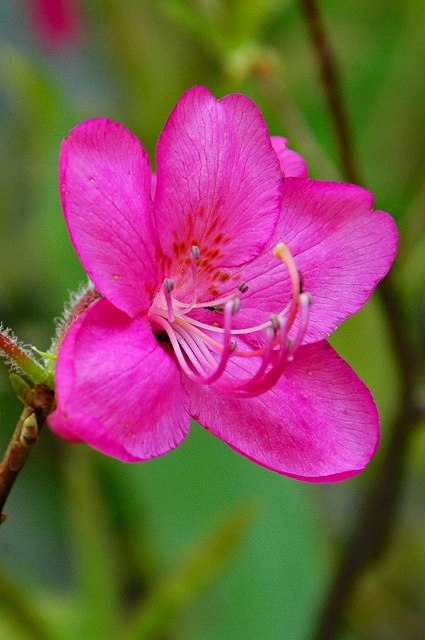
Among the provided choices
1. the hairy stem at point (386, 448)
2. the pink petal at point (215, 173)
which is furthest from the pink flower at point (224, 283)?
the hairy stem at point (386, 448)

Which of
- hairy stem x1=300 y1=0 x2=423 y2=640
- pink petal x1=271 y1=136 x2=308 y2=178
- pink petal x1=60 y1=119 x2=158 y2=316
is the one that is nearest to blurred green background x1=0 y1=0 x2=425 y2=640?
hairy stem x1=300 y1=0 x2=423 y2=640

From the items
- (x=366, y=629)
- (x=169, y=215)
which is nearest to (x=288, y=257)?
(x=169, y=215)

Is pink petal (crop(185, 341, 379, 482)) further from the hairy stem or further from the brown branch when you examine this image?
the hairy stem

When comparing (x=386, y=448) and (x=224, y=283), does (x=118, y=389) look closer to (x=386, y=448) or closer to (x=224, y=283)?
(x=224, y=283)

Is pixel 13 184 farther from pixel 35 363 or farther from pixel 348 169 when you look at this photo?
pixel 35 363

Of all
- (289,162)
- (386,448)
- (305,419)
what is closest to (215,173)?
(289,162)

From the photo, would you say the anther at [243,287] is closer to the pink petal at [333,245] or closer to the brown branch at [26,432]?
the pink petal at [333,245]
